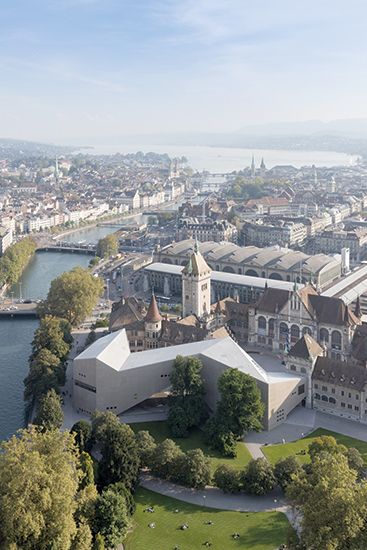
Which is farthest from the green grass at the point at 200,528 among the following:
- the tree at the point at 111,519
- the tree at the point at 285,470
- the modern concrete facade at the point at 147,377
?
the modern concrete facade at the point at 147,377

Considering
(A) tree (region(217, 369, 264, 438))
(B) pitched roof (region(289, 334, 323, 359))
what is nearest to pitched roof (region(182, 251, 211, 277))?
(B) pitched roof (region(289, 334, 323, 359))

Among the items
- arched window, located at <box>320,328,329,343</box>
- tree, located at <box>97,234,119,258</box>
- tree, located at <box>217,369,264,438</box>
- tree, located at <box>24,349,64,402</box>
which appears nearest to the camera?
tree, located at <box>217,369,264,438</box>

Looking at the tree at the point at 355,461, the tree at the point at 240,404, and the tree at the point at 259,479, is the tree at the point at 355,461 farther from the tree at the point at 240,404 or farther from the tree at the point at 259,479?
the tree at the point at 240,404

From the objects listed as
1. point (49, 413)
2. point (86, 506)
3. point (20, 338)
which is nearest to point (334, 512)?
point (86, 506)

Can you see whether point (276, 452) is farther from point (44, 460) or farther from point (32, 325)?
point (32, 325)

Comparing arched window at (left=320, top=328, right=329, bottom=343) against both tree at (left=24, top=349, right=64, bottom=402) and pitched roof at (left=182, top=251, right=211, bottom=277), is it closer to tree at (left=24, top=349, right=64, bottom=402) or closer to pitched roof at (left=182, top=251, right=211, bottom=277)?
pitched roof at (left=182, top=251, right=211, bottom=277)

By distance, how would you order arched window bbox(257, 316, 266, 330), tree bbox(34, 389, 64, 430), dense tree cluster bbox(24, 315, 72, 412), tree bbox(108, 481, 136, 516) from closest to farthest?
tree bbox(108, 481, 136, 516) < tree bbox(34, 389, 64, 430) < dense tree cluster bbox(24, 315, 72, 412) < arched window bbox(257, 316, 266, 330)

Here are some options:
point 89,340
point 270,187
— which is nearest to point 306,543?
point 89,340
